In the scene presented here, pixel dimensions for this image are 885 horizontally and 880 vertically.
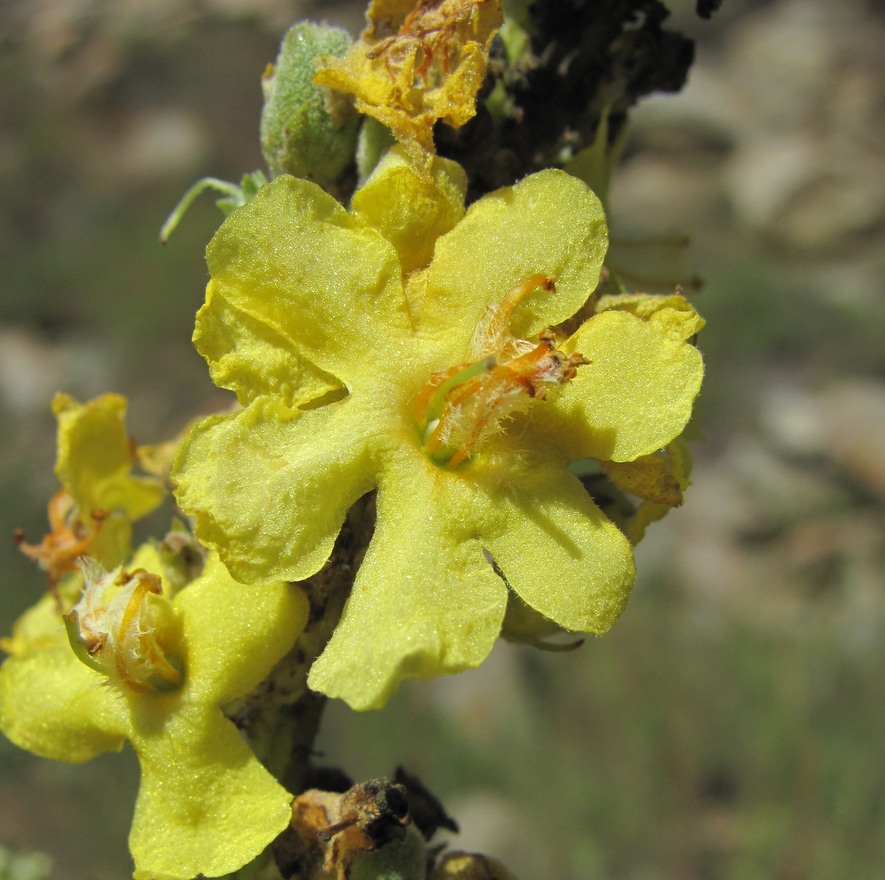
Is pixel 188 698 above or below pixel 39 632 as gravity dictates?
above

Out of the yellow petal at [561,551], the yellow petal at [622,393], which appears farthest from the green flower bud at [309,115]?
the yellow petal at [561,551]

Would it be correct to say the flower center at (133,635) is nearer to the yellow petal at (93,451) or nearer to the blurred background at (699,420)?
the yellow petal at (93,451)

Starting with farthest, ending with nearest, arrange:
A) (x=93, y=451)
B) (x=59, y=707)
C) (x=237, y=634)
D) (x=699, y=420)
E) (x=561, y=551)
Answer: (x=93, y=451)
(x=699, y=420)
(x=59, y=707)
(x=237, y=634)
(x=561, y=551)

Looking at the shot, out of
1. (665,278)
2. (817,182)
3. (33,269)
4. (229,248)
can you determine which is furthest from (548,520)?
(817,182)

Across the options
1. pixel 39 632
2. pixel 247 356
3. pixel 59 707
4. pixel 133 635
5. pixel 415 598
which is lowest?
pixel 39 632

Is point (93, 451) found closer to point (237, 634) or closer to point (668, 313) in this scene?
point (237, 634)

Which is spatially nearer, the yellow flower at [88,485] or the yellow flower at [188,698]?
the yellow flower at [188,698]

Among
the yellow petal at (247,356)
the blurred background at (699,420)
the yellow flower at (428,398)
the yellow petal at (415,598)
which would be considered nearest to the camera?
the yellow petal at (415,598)

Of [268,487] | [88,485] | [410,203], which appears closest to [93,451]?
[88,485]

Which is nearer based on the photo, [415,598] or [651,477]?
[415,598]
